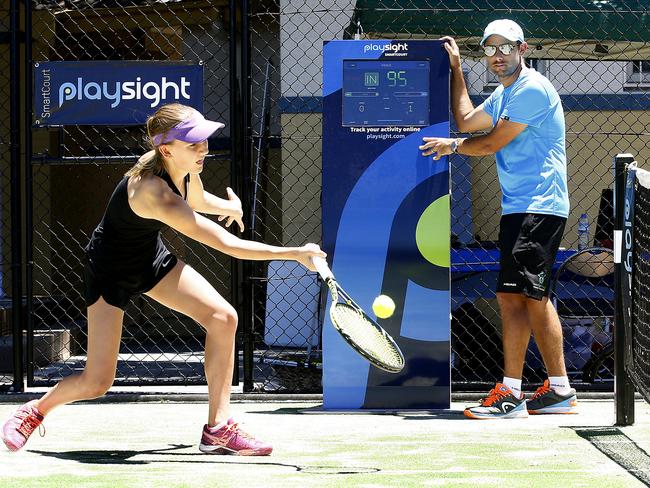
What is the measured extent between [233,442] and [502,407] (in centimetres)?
180

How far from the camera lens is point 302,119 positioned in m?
10.8

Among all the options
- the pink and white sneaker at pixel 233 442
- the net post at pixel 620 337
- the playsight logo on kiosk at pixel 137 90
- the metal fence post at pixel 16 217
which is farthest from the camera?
the metal fence post at pixel 16 217

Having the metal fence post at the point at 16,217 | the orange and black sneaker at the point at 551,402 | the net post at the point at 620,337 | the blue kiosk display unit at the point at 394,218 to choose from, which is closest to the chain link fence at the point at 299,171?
the metal fence post at the point at 16,217

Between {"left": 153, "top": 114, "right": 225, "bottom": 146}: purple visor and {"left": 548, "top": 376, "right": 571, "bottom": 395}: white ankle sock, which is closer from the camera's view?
{"left": 153, "top": 114, "right": 225, "bottom": 146}: purple visor

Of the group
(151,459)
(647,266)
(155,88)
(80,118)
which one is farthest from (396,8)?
(151,459)

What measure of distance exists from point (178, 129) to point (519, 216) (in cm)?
215

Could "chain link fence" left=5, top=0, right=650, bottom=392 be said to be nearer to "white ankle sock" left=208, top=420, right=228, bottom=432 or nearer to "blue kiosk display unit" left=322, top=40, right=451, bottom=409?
"blue kiosk display unit" left=322, top=40, right=451, bottom=409

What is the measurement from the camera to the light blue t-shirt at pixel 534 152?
625cm

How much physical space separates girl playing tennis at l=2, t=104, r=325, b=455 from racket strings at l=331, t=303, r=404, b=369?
0.71 metres

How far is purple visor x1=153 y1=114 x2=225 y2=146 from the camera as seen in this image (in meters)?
4.98

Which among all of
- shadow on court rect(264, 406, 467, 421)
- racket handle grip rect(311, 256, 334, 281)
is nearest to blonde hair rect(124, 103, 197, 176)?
racket handle grip rect(311, 256, 334, 281)

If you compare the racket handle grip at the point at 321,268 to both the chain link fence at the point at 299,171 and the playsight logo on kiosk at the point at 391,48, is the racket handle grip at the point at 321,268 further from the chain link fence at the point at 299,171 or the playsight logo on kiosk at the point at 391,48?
the chain link fence at the point at 299,171

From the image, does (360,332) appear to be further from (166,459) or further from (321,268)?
(166,459)

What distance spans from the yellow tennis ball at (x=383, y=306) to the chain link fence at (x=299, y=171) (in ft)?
3.65
